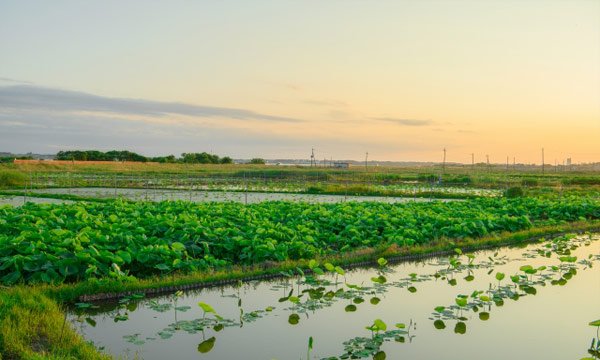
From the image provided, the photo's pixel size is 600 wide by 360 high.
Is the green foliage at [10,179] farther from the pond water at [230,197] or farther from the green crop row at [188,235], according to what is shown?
the green crop row at [188,235]

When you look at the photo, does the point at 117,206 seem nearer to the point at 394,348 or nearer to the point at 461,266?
the point at 461,266

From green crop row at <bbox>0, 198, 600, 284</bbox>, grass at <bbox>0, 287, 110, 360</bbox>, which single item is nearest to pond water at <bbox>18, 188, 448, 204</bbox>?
green crop row at <bbox>0, 198, 600, 284</bbox>

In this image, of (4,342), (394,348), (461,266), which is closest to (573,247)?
(461,266)

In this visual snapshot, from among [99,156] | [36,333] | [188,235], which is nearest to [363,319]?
[36,333]

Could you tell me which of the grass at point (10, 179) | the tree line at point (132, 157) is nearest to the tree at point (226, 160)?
the tree line at point (132, 157)

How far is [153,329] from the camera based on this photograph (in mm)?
5727

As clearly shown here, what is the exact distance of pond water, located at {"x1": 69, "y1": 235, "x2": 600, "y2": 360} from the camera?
528 centimetres

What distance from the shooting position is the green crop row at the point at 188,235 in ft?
23.9

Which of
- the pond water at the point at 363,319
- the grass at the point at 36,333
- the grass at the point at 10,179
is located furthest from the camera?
the grass at the point at 10,179

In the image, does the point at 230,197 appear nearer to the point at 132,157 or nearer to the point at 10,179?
the point at 10,179

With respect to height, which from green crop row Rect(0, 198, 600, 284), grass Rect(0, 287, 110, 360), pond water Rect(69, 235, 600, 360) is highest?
green crop row Rect(0, 198, 600, 284)

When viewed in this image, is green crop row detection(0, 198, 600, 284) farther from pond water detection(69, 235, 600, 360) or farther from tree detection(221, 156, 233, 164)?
tree detection(221, 156, 233, 164)

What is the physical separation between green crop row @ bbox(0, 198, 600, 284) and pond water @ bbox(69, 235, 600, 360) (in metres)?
0.95

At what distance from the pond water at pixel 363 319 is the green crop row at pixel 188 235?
0.95 meters
